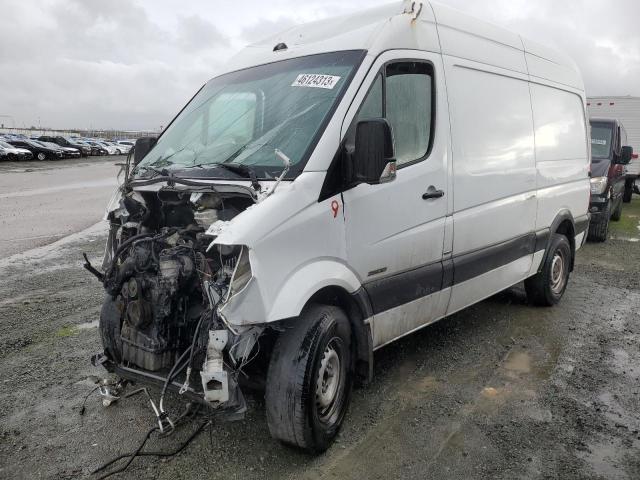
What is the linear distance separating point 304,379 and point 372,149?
1.35 meters

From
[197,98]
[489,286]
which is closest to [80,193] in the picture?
[197,98]

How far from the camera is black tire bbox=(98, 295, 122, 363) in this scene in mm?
3559

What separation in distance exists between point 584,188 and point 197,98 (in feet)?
15.6

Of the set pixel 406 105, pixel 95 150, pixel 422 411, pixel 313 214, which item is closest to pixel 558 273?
pixel 422 411

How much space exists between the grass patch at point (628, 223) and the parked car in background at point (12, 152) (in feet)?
117

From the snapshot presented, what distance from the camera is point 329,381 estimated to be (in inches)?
134

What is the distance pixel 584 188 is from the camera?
22.1ft

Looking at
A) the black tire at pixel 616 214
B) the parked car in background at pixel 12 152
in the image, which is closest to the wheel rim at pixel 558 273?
the black tire at pixel 616 214

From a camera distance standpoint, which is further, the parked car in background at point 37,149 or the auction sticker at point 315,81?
the parked car in background at point 37,149

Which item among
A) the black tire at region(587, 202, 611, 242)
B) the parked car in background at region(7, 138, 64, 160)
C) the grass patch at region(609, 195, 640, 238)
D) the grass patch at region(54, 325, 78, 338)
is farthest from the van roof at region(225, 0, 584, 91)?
the parked car in background at region(7, 138, 64, 160)

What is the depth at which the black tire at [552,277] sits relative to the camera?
20.0 ft

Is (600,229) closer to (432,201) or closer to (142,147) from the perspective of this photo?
(432,201)

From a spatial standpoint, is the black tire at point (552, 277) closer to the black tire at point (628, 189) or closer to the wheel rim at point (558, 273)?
the wheel rim at point (558, 273)

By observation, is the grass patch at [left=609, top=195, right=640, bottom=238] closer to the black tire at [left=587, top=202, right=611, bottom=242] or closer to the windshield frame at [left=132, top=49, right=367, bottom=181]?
the black tire at [left=587, top=202, right=611, bottom=242]
